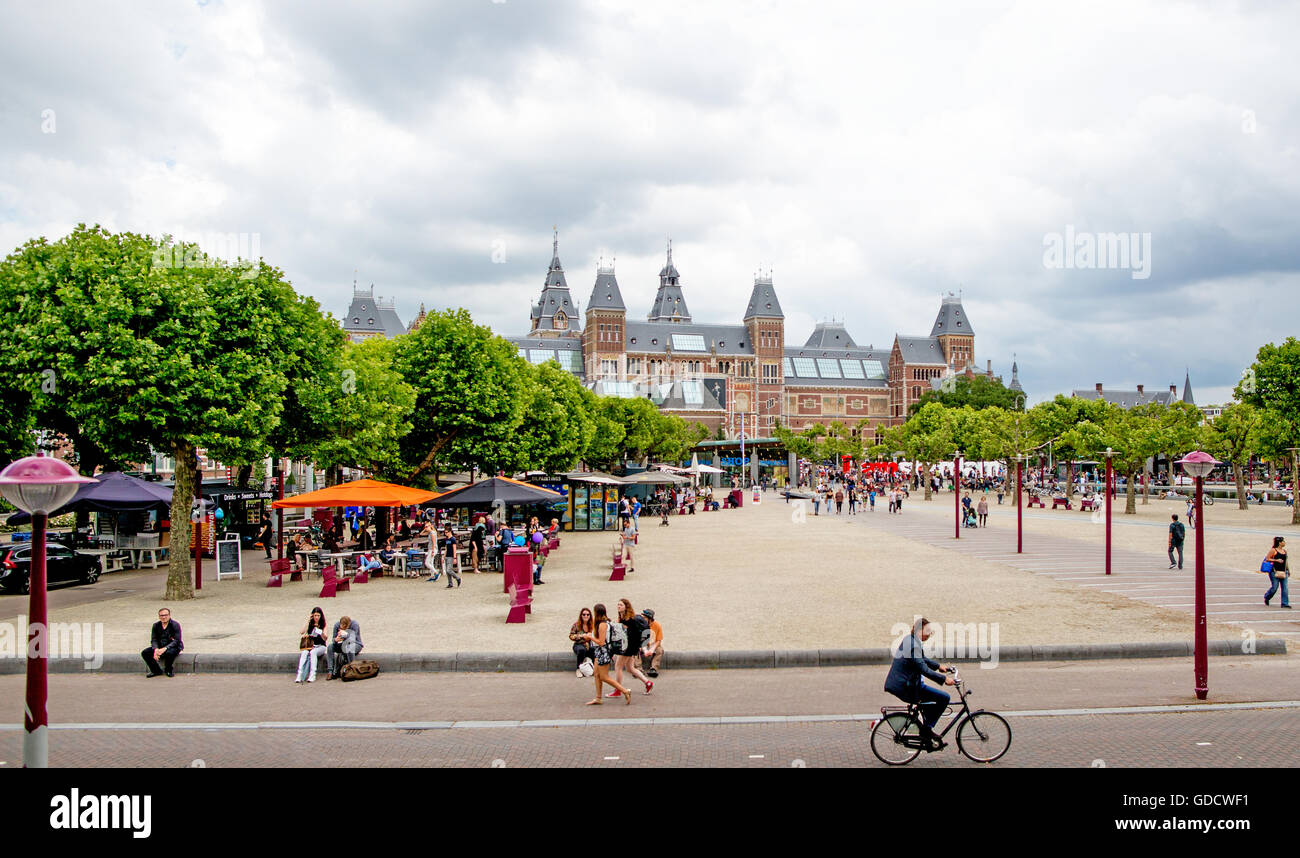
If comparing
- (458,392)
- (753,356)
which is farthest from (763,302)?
(458,392)

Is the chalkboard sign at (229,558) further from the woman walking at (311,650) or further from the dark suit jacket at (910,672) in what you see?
the dark suit jacket at (910,672)

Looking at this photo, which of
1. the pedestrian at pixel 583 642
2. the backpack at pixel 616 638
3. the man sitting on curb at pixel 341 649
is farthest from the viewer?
the man sitting on curb at pixel 341 649

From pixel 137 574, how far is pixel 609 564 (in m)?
14.8

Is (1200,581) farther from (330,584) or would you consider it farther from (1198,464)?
(330,584)

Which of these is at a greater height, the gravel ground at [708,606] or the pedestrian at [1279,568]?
the pedestrian at [1279,568]

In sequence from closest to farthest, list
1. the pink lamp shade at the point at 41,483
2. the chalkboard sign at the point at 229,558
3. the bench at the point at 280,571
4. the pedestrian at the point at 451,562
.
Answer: the pink lamp shade at the point at 41,483, the pedestrian at the point at 451,562, the bench at the point at 280,571, the chalkboard sign at the point at 229,558

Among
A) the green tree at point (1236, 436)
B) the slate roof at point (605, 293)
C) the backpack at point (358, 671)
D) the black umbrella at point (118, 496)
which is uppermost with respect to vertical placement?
the slate roof at point (605, 293)

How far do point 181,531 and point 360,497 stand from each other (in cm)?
458

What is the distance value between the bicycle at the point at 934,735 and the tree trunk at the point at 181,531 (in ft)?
57.8

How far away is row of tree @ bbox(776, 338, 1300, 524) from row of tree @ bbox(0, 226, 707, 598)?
22.8 meters

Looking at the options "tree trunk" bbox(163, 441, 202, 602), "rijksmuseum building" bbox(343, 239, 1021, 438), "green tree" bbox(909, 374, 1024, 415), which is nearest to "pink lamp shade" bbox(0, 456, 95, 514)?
"tree trunk" bbox(163, 441, 202, 602)

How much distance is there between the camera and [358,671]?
44.2 ft

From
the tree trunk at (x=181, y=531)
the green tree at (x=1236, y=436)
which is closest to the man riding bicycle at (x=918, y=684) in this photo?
the tree trunk at (x=181, y=531)

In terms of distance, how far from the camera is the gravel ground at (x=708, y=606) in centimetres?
1553
